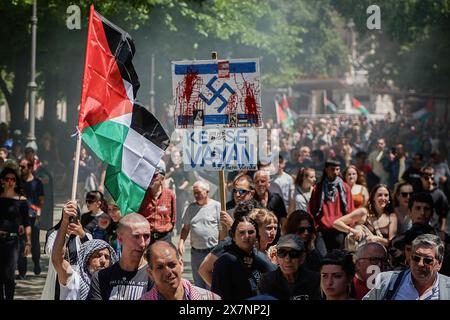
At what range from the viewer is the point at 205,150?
33.4ft

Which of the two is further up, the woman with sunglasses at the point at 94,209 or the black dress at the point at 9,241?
the woman with sunglasses at the point at 94,209

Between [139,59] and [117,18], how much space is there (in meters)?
5.60

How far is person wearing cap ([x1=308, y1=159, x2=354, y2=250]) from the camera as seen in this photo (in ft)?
40.4

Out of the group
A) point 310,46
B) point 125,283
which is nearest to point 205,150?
point 125,283

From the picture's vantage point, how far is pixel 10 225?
12.1 metres

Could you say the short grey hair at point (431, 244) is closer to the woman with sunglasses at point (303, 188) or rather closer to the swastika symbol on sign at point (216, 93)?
the swastika symbol on sign at point (216, 93)

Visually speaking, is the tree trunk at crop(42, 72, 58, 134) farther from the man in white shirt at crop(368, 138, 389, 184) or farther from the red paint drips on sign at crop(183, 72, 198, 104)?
the red paint drips on sign at crop(183, 72, 198, 104)

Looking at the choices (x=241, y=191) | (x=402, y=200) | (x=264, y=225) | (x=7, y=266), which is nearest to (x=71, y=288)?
(x=264, y=225)

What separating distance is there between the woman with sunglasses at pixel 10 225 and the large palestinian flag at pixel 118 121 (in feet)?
10.6

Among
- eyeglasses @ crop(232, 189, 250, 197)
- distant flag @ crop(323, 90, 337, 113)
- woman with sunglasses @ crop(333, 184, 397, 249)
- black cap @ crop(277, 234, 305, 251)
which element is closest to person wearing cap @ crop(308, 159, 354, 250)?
woman with sunglasses @ crop(333, 184, 397, 249)

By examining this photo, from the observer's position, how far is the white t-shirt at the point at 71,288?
282 inches

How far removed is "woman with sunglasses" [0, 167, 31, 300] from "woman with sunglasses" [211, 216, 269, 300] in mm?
4118

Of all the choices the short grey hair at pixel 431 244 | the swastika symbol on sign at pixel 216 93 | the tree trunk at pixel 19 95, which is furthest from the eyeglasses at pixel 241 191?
the tree trunk at pixel 19 95
